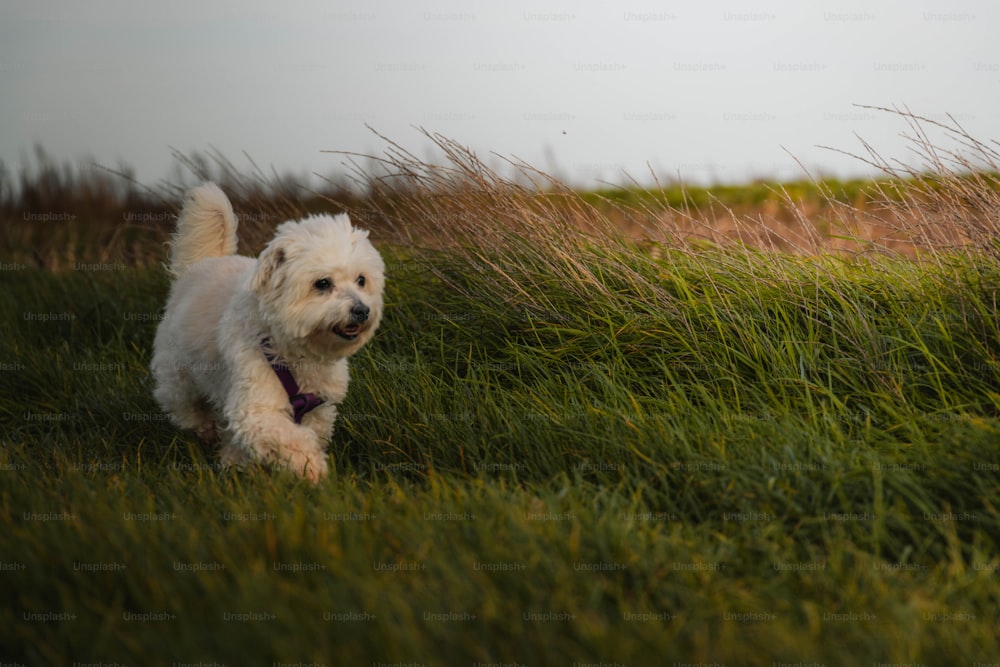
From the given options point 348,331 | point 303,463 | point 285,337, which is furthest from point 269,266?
point 303,463

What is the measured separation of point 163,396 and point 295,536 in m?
2.65

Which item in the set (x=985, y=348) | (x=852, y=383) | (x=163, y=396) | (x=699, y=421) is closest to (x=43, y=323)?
(x=163, y=396)

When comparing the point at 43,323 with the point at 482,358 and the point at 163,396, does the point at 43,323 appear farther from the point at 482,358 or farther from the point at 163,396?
the point at 482,358

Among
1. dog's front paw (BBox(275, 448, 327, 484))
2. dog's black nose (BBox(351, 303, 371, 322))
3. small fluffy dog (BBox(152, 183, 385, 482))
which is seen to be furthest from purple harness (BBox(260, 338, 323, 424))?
dog's black nose (BBox(351, 303, 371, 322))

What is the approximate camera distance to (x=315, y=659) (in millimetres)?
2670

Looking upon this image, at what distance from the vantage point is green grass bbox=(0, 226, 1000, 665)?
9.37 ft

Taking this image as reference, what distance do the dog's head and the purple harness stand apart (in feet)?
0.57

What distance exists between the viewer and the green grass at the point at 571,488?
9.37 ft

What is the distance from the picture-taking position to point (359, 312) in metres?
4.38

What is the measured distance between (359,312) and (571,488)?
1.42m

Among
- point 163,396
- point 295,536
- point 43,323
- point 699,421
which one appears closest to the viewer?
point 295,536

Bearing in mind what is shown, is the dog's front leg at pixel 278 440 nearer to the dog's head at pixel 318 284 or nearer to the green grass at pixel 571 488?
the green grass at pixel 571 488

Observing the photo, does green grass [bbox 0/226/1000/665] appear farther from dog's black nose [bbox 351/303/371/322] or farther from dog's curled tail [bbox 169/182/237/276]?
dog's curled tail [bbox 169/182/237/276]

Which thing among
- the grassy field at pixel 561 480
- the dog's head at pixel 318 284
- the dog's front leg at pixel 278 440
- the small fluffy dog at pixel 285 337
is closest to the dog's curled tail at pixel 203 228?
the small fluffy dog at pixel 285 337
